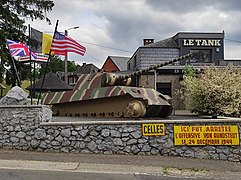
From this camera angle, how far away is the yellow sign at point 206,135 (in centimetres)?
1037

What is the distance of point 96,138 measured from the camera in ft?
34.6

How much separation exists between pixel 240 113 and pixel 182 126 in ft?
21.2

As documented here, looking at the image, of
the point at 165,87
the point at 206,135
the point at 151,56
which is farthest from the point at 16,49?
the point at 151,56

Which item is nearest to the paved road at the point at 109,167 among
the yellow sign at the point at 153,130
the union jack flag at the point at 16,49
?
the yellow sign at the point at 153,130

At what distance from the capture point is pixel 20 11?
81.6 ft

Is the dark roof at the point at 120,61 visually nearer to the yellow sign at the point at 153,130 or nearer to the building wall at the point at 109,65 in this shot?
the building wall at the point at 109,65

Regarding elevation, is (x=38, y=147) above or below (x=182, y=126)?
below

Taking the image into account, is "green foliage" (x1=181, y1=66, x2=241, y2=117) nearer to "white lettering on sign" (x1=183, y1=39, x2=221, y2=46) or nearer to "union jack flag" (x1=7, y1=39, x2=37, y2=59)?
"union jack flag" (x1=7, y1=39, x2=37, y2=59)

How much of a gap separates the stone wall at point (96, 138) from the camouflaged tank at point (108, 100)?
282cm

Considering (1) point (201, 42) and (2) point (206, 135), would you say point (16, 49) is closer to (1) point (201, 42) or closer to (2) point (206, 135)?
(2) point (206, 135)

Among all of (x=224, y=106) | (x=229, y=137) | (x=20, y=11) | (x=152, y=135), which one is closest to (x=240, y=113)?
(x=224, y=106)

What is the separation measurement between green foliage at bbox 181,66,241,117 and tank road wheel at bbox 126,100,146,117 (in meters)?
3.85

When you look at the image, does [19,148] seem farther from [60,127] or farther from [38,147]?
[60,127]

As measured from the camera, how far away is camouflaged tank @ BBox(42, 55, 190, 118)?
13.7m
